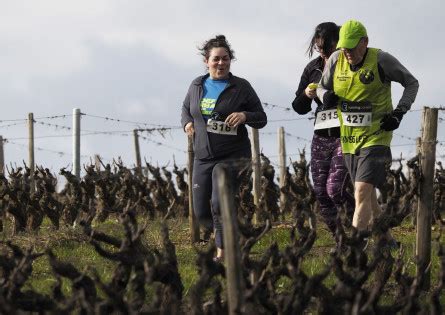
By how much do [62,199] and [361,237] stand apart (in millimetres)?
6692

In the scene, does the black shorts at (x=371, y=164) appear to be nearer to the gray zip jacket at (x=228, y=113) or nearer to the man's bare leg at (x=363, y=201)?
the man's bare leg at (x=363, y=201)

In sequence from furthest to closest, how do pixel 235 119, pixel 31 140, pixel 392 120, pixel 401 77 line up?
1. pixel 31 140
2. pixel 235 119
3. pixel 401 77
4. pixel 392 120

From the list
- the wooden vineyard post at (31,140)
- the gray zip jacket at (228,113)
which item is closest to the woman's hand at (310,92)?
the gray zip jacket at (228,113)

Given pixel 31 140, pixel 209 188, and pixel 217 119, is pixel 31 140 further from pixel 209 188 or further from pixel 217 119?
pixel 217 119

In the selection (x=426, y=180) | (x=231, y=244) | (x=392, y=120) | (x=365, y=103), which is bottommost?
(x=231, y=244)

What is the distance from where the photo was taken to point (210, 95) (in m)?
7.21

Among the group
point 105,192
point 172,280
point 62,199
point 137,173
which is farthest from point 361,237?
point 137,173

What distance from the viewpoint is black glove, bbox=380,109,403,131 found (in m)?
6.54

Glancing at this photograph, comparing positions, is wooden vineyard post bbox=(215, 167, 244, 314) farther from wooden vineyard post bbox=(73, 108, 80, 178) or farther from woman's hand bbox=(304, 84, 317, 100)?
wooden vineyard post bbox=(73, 108, 80, 178)

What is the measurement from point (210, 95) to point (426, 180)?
180 cm

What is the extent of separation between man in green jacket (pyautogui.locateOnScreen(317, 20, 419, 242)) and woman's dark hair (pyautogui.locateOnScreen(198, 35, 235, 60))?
0.81 metres

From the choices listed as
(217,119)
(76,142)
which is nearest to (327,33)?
(217,119)

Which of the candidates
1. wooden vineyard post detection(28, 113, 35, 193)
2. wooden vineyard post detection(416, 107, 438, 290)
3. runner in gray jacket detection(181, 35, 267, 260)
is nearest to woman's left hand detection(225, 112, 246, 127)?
runner in gray jacket detection(181, 35, 267, 260)

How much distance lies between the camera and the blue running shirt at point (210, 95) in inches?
283
